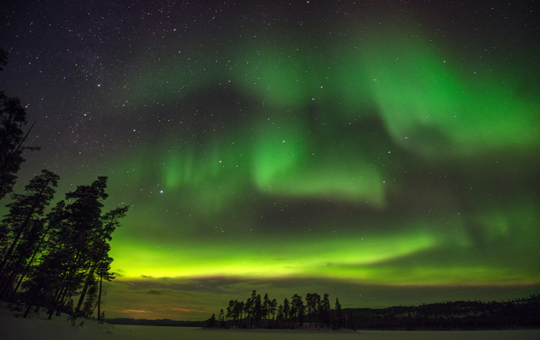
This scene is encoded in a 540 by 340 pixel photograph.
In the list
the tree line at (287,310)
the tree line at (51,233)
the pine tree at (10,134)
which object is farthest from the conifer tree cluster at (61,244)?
the tree line at (287,310)

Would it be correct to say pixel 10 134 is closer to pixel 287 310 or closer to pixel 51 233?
pixel 51 233

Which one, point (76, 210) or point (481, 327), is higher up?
point (76, 210)

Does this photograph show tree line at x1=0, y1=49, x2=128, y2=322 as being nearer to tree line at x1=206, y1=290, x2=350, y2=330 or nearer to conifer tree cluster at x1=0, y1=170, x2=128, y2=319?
conifer tree cluster at x1=0, y1=170, x2=128, y2=319

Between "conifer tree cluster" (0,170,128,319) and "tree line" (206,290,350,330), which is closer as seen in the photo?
"conifer tree cluster" (0,170,128,319)

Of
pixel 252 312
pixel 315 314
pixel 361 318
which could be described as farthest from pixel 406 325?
pixel 252 312

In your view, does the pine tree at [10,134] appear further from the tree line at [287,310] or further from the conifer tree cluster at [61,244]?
the tree line at [287,310]

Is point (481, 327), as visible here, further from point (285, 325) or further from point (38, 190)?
point (38, 190)

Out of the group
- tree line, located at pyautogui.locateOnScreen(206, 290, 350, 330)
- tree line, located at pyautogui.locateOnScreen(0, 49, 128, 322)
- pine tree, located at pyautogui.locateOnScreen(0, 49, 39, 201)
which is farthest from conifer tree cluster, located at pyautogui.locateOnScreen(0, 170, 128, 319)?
tree line, located at pyautogui.locateOnScreen(206, 290, 350, 330)

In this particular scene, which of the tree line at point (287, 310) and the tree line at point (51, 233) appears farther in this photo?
the tree line at point (287, 310)

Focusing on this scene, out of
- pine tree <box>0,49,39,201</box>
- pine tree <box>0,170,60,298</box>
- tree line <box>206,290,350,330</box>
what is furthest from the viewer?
tree line <box>206,290,350,330</box>

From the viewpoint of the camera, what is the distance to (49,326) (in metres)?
15.7

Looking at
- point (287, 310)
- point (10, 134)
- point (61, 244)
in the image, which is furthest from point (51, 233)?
point (287, 310)

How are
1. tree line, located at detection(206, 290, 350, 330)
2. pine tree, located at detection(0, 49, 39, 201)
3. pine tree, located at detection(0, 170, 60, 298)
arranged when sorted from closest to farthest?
pine tree, located at detection(0, 49, 39, 201)
pine tree, located at detection(0, 170, 60, 298)
tree line, located at detection(206, 290, 350, 330)

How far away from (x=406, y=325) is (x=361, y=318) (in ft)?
113
